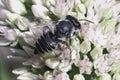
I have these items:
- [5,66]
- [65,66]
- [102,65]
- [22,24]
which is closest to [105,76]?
[102,65]

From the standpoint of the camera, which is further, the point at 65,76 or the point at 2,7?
the point at 2,7

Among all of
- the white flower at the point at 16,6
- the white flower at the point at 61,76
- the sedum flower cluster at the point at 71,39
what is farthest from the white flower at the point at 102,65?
the white flower at the point at 16,6

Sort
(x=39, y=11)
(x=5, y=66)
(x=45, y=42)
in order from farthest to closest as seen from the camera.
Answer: (x=5, y=66) → (x=39, y=11) → (x=45, y=42)

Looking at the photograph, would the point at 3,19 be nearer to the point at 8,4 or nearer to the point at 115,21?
the point at 8,4

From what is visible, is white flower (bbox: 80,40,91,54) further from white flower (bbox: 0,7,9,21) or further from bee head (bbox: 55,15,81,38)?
white flower (bbox: 0,7,9,21)

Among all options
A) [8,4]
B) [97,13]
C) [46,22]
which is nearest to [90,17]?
[97,13]

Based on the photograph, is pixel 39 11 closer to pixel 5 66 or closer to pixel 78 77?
pixel 78 77

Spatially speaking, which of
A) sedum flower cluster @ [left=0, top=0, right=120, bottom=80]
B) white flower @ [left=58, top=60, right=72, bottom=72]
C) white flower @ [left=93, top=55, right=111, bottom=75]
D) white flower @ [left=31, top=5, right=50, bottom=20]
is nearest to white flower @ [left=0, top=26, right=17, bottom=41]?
sedum flower cluster @ [left=0, top=0, right=120, bottom=80]

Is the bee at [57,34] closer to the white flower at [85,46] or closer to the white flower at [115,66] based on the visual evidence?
the white flower at [85,46]

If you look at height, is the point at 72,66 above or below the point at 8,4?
below
